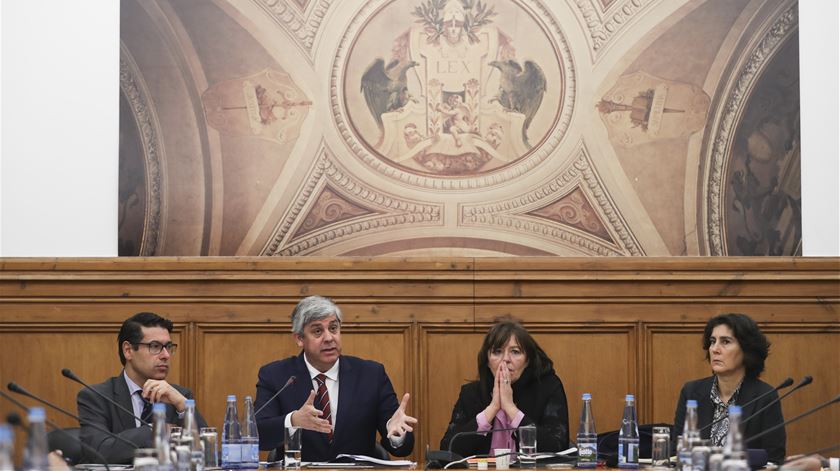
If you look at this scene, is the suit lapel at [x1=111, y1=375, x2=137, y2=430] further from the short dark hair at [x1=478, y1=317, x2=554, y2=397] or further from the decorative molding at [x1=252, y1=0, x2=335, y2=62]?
the decorative molding at [x1=252, y1=0, x2=335, y2=62]

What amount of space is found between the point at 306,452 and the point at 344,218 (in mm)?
1399

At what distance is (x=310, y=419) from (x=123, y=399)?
86cm

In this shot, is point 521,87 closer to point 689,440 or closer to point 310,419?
point 310,419

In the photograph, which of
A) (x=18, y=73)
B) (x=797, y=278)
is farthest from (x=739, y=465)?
(x=18, y=73)

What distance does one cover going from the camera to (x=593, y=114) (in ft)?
19.5

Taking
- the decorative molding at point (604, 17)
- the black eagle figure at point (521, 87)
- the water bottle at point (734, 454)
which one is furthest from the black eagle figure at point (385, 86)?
the water bottle at point (734, 454)

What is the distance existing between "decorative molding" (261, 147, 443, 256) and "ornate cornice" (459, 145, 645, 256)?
0.75 feet

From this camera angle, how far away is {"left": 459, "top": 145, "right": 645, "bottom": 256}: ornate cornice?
5.92 meters

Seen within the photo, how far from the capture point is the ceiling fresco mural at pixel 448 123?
591 cm

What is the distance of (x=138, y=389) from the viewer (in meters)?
5.01

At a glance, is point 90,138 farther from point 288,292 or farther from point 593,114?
point 593,114

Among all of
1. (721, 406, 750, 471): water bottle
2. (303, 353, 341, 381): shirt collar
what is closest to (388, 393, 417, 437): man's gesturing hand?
(303, 353, 341, 381): shirt collar

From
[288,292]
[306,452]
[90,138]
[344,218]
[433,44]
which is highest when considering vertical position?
[433,44]

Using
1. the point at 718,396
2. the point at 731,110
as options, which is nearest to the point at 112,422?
the point at 718,396
